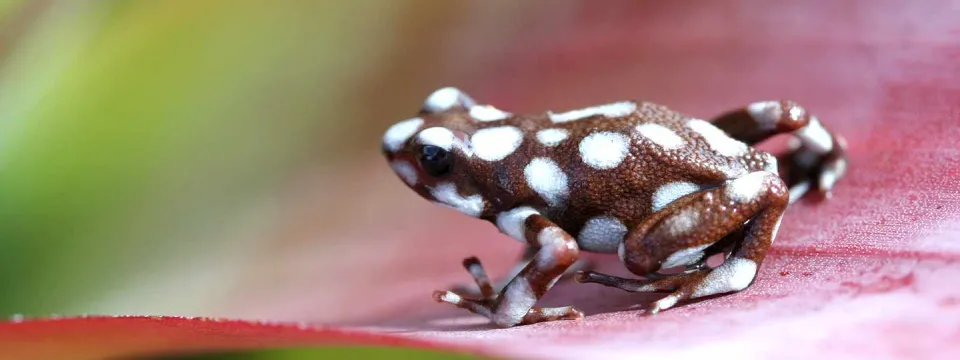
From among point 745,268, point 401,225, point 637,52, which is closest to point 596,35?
point 637,52

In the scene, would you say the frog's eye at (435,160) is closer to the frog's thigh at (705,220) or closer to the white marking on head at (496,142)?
the white marking on head at (496,142)

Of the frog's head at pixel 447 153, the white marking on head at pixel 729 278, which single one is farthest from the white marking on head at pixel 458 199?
the white marking on head at pixel 729 278

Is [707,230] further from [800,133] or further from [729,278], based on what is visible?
[800,133]

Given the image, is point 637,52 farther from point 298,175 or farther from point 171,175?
point 171,175

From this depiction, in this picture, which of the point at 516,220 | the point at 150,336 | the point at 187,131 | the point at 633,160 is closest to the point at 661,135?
the point at 633,160

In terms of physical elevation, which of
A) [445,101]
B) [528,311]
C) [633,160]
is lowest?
[528,311]

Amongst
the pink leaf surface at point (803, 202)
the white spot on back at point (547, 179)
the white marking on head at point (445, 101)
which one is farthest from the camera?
the white marking on head at point (445, 101)
